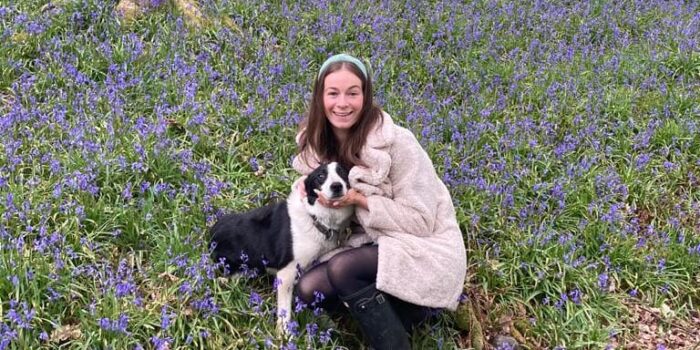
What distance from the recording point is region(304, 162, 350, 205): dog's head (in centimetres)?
321

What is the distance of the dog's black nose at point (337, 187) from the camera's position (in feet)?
10.5

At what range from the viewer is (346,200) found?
3258mm

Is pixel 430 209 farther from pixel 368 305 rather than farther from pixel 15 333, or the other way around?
pixel 15 333

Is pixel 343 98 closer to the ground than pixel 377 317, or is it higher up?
higher up

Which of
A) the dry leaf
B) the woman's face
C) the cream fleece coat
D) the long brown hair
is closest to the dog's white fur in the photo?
the cream fleece coat

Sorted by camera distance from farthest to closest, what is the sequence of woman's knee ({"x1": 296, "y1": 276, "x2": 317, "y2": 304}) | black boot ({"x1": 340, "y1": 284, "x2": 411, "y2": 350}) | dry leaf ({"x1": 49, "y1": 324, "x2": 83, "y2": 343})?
woman's knee ({"x1": 296, "y1": 276, "x2": 317, "y2": 304}), black boot ({"x1": 340, "y1": 284, "x2": 411, "y2": 350}), dry leaf ({"x1": 49, "y1": 324, "x2": 83, "y2": 343})

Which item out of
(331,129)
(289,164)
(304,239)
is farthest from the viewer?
(289,164)

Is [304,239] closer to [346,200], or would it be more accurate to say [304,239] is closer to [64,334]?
[346,200]

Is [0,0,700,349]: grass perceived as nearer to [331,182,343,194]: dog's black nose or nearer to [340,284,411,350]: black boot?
[340,284,411,350]: black boot

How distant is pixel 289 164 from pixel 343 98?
5.29ft

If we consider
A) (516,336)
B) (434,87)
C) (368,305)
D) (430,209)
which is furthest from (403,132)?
(434,87)

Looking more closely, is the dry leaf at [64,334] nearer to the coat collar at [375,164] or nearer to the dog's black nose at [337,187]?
the dog's black nose at [337,187]

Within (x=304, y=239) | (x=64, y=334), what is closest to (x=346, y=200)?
(x=304, y=239)

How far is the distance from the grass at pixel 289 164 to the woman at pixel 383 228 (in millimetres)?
351
